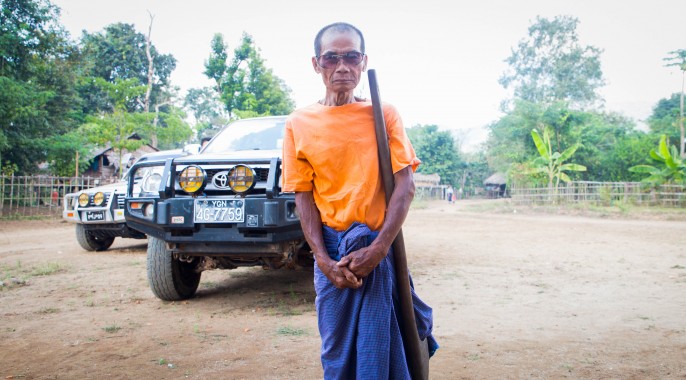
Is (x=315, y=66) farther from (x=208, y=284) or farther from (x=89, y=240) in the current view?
(x=89, y=240)

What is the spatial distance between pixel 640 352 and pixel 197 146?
14.6ft

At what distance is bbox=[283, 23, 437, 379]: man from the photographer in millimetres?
1672

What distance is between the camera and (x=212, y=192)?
158 inches

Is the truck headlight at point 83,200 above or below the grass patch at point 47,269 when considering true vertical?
above

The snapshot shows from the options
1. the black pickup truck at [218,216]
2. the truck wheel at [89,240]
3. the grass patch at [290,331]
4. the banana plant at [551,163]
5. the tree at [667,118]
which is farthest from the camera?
the tree at [667,118]

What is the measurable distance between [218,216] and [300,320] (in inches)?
42.3

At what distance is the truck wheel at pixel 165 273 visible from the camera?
425cm

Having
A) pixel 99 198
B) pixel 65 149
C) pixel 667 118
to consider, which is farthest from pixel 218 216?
pixel 667 118

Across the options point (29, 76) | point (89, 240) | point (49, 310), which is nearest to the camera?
point (49, 310)

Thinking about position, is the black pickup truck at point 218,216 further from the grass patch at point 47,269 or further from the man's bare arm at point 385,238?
the grass patch at point 47,269

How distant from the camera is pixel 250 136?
207 inches

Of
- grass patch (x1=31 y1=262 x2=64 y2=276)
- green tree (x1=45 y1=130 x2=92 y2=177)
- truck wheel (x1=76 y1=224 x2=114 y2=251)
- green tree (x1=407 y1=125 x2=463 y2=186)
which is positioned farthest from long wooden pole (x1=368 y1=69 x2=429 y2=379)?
green tree (x1=407 y1=125 x2=463 y2=186)

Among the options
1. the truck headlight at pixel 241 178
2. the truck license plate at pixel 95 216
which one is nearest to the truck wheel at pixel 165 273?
the truck headlight at pixel 241 178

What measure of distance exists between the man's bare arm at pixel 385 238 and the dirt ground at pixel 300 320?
4.38ft
